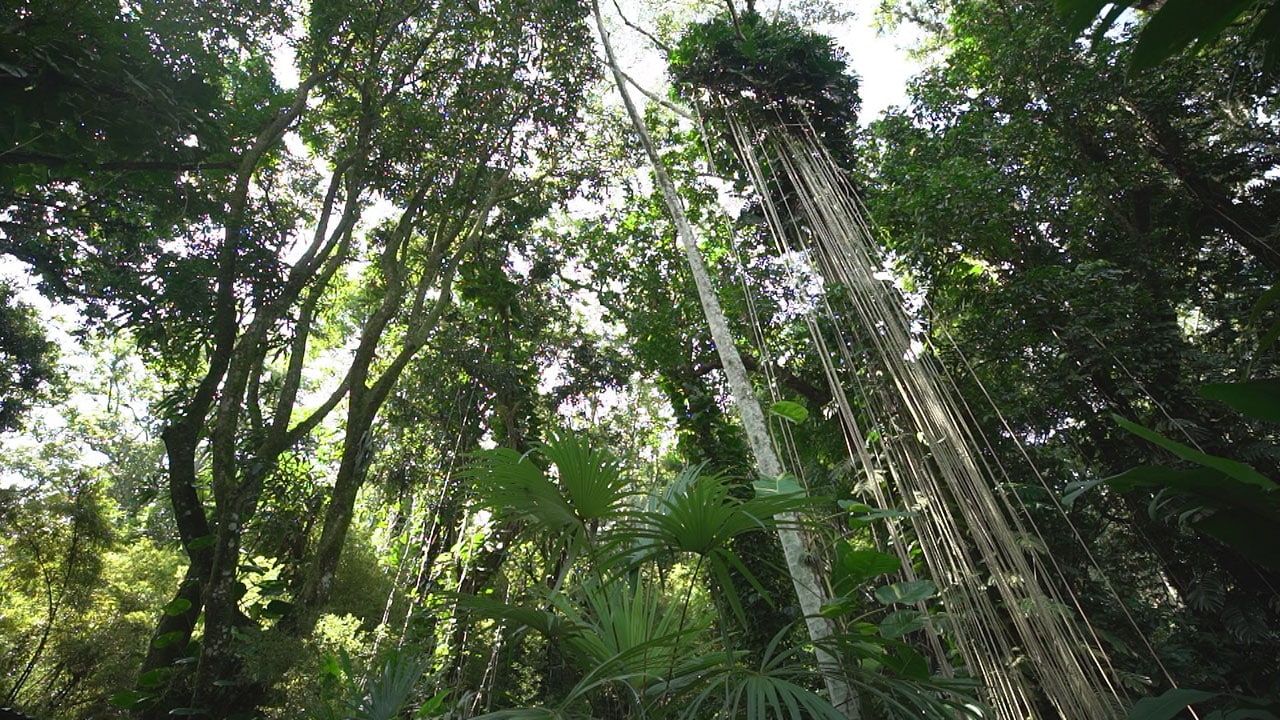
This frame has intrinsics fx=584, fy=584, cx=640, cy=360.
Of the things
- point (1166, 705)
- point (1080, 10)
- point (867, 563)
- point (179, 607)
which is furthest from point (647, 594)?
point (179, 607)

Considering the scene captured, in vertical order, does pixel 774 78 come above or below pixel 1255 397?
above

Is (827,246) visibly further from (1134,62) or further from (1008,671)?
(1134,62)

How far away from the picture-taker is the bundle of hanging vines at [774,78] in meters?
3.92

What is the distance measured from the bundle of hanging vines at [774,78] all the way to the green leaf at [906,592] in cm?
314

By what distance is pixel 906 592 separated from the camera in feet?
5.13

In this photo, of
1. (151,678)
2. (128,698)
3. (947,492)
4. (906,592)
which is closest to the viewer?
(906,592)

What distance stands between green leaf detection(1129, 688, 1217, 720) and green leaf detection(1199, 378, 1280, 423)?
13.4 inches

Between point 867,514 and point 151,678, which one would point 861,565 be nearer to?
point 867,514

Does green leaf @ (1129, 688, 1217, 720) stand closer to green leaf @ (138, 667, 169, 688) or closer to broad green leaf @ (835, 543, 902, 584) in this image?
broad green leaf @ (835, 543, 902, 584)

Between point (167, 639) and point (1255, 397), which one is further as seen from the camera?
point (167, 639)

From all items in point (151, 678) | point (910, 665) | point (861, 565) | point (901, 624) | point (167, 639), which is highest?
point (167, 639)

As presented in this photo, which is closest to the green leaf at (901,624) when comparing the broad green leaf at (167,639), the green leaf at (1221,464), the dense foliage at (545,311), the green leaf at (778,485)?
the dense foliage at (545,311)

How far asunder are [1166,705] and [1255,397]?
42 cm

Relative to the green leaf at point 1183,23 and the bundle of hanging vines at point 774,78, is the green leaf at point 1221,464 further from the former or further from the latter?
the bundle of hanging vines at point 774,78
